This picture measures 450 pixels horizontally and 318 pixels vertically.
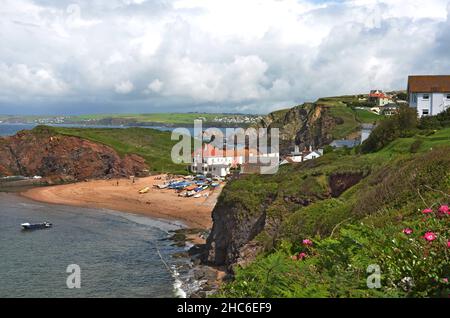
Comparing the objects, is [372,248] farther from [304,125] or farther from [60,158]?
[304,125]

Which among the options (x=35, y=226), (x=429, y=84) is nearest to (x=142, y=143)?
(x=35, y=226)

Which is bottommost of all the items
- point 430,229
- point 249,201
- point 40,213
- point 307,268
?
point 40,213

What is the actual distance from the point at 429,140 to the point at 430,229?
81.1 feet

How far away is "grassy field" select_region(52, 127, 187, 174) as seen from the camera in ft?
316

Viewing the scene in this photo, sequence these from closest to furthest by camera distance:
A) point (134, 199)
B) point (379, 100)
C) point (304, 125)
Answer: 1. point (134, 199)
2. point (379, 100)
3. point (304, 125)

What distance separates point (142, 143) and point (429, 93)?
88970 millimetres

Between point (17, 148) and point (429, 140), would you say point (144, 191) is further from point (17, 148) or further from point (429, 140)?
point (429, 140)

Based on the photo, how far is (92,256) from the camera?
3734 cm

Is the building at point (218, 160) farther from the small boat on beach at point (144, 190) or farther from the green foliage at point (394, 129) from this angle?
the green foliage at point (394, 129)

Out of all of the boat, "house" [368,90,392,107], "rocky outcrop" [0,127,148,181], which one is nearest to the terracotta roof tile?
the boat

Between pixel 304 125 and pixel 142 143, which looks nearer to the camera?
pixel 304 125
